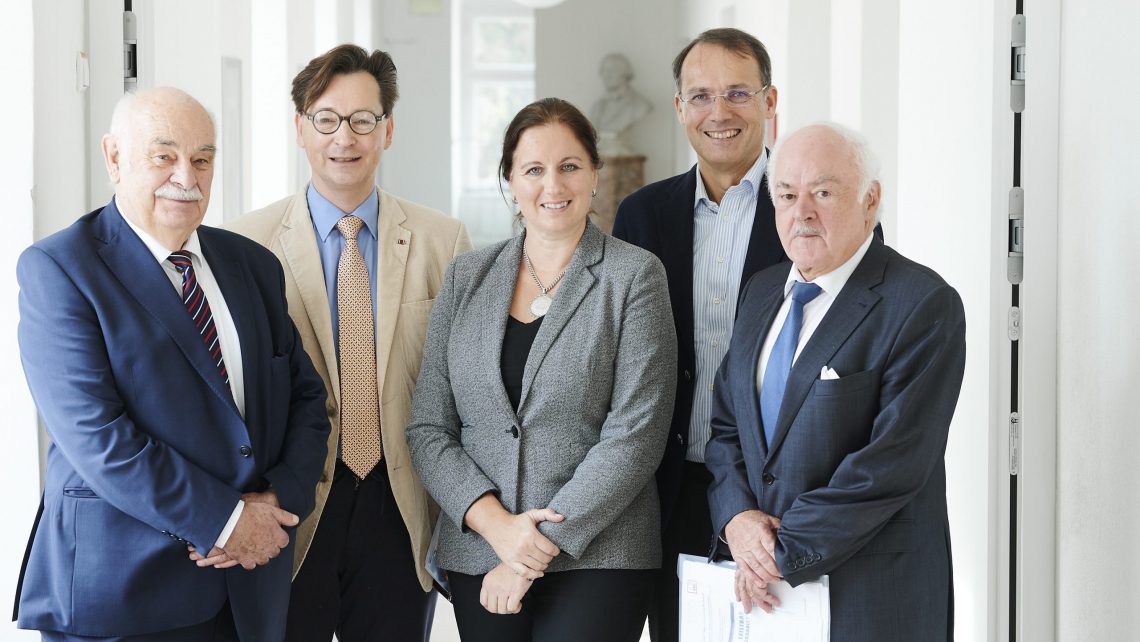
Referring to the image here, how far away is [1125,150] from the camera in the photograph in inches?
110

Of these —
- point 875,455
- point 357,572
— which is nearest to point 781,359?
point 875,455

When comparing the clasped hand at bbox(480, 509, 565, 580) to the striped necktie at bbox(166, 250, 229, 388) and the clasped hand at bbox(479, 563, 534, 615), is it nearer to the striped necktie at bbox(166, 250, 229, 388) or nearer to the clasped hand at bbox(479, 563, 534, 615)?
the clasped hand at bbox(479, 563, 534, 615)

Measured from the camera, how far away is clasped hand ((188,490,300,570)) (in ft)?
7.86

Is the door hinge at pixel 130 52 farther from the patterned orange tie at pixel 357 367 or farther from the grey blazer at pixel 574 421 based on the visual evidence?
the grey blazer at pixel 574 421

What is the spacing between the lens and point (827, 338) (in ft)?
7.88

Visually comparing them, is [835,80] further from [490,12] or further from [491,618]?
[490,12]

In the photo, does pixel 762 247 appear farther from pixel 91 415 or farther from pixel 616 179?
pixel 616 179

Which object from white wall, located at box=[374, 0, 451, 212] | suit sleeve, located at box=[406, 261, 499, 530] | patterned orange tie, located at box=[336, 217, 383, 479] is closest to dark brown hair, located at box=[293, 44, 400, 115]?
patterned orange tie, located at box=[336, 217, 383, 479]

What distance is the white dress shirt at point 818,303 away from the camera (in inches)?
97.3

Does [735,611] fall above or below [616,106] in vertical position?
below

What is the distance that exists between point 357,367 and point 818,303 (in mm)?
1222

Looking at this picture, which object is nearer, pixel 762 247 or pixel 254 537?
pixel 254 537

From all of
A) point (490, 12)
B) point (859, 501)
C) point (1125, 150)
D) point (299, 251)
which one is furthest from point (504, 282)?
point (490, 12)

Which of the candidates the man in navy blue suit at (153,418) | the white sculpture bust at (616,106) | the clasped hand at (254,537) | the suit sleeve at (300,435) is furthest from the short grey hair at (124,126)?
the white sculpture bust at (616,106)
